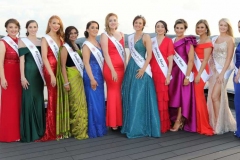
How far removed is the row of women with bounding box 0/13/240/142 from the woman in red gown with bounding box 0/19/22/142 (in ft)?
0.04

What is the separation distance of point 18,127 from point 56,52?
100cm

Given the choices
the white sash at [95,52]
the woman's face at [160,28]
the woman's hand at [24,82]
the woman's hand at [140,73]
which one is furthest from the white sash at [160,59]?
the woman's hand at [24,82]

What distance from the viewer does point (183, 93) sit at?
370cm

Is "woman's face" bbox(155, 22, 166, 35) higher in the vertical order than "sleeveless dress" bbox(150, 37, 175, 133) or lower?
higher

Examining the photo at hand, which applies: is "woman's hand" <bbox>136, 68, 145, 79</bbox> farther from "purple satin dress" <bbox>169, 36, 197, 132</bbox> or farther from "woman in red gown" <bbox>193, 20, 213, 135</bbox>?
"woman in red gown" <bbox>193, 20, 213, 135</bbox>

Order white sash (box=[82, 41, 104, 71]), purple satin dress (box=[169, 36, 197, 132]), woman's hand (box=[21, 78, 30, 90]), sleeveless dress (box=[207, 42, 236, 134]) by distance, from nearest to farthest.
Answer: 1. woman's hand (box=[21, 78, 30, 90])
2. white sash (box=[82, 41, 104, 71])
3. sleeveless dress (box=[207, 42, 236, 134])
4. purple satin dress (box=[169, 36, 197, 132])

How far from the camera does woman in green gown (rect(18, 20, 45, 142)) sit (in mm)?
3331

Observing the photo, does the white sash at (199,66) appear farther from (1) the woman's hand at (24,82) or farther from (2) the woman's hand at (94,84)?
(1) the woman's hand at (24,82)

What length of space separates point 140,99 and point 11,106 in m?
1.54

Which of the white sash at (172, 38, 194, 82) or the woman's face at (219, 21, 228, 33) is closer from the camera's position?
the woman's face at (219, 21, 228, 33)

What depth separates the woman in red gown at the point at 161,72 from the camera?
11.7 ft

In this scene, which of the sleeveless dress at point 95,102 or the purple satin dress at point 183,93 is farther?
the purple satin dress at point 183,93

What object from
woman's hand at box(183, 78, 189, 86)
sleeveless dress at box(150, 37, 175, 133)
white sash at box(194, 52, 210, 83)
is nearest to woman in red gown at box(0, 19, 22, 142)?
sleeveless dress at box(150, 37, 175, 133)

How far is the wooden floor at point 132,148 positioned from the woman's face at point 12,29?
128cm
